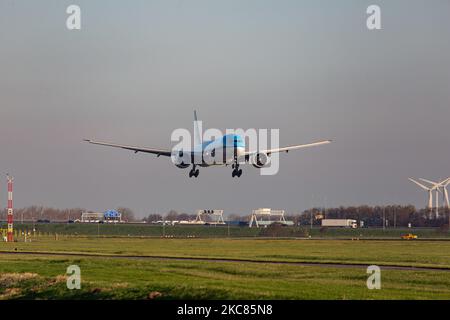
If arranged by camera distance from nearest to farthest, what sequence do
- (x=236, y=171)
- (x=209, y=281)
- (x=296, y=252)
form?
(x=209, y=281)
(x=236, y=171)
(x=296, y=252)

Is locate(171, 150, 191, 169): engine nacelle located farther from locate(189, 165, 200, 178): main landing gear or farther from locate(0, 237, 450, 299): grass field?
locate(0, 237, 450, 299): grass field

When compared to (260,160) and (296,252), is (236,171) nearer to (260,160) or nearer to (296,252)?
(260,160)

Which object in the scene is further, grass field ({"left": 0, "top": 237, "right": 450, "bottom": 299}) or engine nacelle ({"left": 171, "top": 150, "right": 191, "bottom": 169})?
engine nacelle ({"left": 171, "top": 150, "right": 191, "bottom": 169})

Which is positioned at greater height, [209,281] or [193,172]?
[193,172]

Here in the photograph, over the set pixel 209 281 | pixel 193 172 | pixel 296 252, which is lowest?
pixel 296 252

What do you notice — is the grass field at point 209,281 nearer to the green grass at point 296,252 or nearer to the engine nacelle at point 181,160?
the green grass at point 296,252

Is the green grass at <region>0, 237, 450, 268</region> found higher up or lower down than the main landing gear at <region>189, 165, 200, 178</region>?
lower down

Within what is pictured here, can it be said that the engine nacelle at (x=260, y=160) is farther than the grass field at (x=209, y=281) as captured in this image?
Yes

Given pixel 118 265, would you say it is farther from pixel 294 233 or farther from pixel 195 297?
pixel 294 233

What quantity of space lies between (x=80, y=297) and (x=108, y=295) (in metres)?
2.24

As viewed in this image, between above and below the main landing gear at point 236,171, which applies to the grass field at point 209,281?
below

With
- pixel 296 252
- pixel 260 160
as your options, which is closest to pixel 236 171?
pixel 260 160

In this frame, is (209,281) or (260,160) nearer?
(209,281)

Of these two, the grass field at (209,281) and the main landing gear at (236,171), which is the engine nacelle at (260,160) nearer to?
the main landing gear at (236,171)
